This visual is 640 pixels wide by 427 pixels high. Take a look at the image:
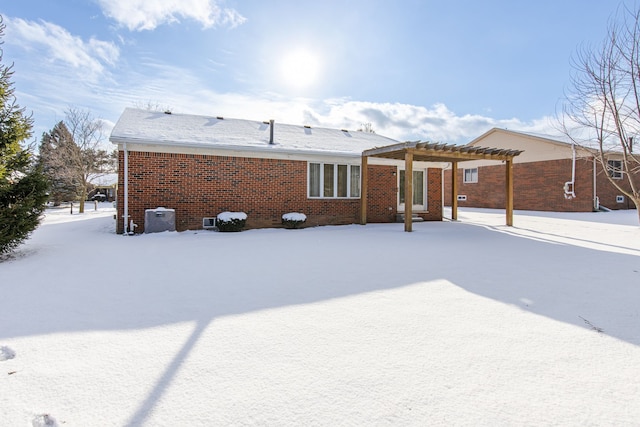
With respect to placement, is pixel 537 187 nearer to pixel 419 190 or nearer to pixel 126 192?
pixel 419 190

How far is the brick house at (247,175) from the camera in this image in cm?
1004

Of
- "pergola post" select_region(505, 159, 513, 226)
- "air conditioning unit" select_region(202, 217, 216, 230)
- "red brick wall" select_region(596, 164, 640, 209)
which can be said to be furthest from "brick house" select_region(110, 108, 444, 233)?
"red brick wall" select_region(596, 164, 640, 209)

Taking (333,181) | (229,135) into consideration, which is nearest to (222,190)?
(229,135)

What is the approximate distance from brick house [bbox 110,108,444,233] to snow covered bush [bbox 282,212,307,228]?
408 mm

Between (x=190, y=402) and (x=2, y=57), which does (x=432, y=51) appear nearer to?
(x=2, y=57)

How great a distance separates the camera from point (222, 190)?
10875mm

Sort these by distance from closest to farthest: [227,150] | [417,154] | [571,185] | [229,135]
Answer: [417,154] < [227,150] < [229,135] < [571,185]

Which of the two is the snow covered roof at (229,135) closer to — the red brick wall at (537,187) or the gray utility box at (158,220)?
the gray utility box at (158,220)

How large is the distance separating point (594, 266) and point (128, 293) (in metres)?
7.43

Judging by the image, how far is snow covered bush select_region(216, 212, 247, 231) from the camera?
10.3 metres

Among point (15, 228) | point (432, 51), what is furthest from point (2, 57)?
point (432, 51)

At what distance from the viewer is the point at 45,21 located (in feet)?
32.1

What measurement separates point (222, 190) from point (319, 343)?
879 cm

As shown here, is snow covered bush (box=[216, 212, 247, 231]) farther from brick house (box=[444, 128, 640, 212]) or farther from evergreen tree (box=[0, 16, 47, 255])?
brick house (box=[444, 128, 640, 212])
